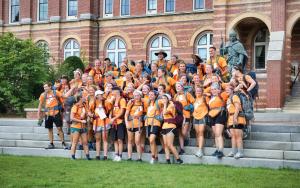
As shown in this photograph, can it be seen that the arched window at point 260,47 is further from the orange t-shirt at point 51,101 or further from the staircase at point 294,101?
the orange t-shirt at point 51,101

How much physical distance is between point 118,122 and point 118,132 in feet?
0.94

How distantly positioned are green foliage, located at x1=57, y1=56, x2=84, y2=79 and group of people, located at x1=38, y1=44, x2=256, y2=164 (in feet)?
36.2

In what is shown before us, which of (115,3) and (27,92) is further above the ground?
(115,3)

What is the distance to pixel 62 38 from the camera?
34.8 m

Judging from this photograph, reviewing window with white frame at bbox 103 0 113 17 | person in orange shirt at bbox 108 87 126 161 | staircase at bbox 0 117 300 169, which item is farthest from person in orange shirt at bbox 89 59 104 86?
window with white frame at bbox 103 0 113 17

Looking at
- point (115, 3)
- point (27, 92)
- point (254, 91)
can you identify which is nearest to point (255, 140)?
point (254, 91)

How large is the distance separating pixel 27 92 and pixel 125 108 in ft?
42.5

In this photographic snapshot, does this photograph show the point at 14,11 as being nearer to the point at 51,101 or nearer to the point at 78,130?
the point at 51,101

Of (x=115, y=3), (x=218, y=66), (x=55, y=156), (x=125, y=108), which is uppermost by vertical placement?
(x=115, y=3)

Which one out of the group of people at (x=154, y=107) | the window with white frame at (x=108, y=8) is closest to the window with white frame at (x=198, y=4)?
the window with white frame at (x=108, y=8)

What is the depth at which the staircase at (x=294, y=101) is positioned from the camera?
74.5ft

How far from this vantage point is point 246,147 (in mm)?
13500

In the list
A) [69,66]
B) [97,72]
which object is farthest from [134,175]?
[69,66]

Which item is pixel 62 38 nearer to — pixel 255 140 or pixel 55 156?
pixel 55 156
